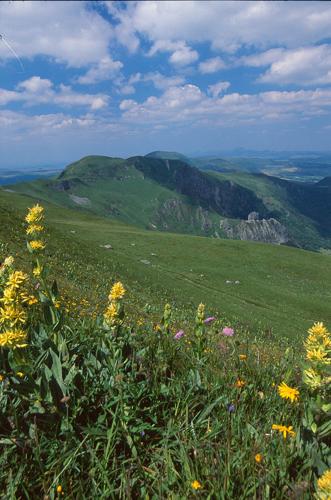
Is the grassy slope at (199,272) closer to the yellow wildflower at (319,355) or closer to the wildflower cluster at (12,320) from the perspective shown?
the wildflower cluster at (12,320)

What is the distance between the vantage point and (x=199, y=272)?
5075 centimetres

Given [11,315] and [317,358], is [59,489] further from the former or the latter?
[317,358]

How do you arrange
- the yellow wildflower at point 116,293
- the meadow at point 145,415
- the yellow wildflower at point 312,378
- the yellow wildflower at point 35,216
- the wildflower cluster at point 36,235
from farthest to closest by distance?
the yellow wildflower at point 35,216 → the wildflower cluster at point 36,235 → the yellow wildflower at point 116,293 → the yellow wildflower at point 312,378 → the meadow at point 145,415

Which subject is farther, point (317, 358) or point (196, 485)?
point (317, 358)

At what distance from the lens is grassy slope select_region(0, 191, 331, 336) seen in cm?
3105

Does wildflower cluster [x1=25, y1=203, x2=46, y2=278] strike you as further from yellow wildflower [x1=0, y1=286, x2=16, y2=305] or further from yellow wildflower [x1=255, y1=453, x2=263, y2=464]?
yellow wildflower [x1=255, y1=453, x2=263, y2=464]

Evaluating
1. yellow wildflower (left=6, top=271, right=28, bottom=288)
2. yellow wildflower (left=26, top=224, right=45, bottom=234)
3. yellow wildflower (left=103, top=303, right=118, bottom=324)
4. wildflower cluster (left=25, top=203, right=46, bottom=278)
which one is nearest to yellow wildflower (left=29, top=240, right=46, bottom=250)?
wildflower cluster (left=25, top=203, right=46, bottom=278)

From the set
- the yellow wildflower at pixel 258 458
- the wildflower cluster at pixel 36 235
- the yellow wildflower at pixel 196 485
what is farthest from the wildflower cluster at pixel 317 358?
the wildflower cluster at pixel 36 235

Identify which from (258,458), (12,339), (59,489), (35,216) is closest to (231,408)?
(258,458)

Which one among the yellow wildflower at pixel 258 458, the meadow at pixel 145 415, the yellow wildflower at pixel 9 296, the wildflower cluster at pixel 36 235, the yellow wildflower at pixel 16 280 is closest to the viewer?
the meadow at pixel 145 415

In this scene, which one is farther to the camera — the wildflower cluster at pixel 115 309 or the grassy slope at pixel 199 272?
the grassy slope at pixel 199 272

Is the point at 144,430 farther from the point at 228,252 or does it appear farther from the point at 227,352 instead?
the point at 228,252

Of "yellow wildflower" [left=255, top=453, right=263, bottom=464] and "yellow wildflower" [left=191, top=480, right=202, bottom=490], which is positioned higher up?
"yellow wildflower" [left=191, top=480, right=202, bottom=490]

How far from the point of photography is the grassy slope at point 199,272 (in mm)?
31047
